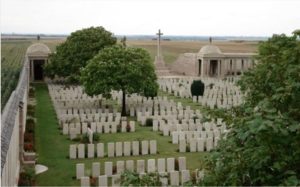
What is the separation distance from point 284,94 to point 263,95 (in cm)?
176

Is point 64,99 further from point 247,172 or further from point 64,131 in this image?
point 247,172

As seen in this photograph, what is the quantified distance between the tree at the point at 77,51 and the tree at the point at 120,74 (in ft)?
33.7

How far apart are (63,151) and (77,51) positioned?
20497 mm

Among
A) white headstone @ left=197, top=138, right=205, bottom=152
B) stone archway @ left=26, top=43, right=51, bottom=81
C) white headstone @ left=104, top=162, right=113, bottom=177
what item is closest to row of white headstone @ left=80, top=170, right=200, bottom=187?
white headstone @ left=104, top=162, right=113, bottom=177

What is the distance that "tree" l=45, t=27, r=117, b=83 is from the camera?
37.3 meters

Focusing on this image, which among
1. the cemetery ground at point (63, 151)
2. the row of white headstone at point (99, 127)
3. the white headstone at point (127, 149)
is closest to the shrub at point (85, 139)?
the cemetery ground at point (63, 151)

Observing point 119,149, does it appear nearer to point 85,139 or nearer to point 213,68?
point 85,139

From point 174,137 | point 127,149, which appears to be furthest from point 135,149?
point 174,137

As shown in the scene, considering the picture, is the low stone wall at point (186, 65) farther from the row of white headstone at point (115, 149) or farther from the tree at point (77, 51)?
the row of white headstone at point (115, 149)

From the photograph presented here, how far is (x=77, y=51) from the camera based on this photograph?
3781cm

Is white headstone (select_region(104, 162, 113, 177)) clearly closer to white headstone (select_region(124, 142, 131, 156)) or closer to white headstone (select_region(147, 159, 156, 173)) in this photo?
white headstone (select_region(147, 159, 156, 173))

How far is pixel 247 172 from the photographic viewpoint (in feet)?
18.0

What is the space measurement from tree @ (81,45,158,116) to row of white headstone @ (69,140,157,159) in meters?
7.49

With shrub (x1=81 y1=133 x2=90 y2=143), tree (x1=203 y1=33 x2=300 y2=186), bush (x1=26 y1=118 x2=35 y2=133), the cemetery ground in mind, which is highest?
tree (x1=203 y1=33 x2=300 y2=186)
